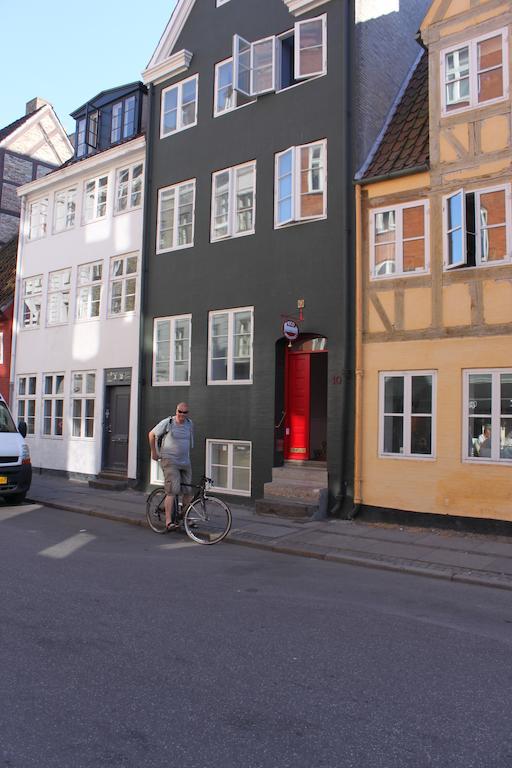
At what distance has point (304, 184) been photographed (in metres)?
13.1

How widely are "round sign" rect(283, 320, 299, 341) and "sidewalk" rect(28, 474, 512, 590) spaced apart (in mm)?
3409

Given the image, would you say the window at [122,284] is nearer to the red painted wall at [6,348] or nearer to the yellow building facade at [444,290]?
the red painted wall at [6,348]

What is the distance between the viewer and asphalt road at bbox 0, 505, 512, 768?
3.53 m

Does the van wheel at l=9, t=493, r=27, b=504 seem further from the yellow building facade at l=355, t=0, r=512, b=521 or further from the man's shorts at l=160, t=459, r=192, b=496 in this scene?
the yellow building facade at l=355, t=0, r=512, b=521

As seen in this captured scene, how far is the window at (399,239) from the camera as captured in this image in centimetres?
1148

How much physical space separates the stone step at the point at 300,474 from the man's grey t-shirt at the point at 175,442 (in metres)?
3.14

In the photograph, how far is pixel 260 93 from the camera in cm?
1402

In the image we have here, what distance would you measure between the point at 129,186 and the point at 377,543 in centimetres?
1203

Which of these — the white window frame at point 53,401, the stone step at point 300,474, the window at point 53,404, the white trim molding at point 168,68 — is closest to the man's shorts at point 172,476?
the stone step at point 300,474

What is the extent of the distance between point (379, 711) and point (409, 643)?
4.80ft

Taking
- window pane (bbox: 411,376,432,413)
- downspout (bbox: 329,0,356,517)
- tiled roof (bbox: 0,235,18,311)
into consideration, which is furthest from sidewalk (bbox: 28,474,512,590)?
tiled roof (bbox: 0,235,18,311)

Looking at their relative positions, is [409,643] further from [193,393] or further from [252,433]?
[193,393]

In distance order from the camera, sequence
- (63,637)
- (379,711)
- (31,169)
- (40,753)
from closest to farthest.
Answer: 1. (40,753)
2. (379,711)
3. (63,637)
4. (31,169)

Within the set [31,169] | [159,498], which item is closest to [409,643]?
[159,498]
